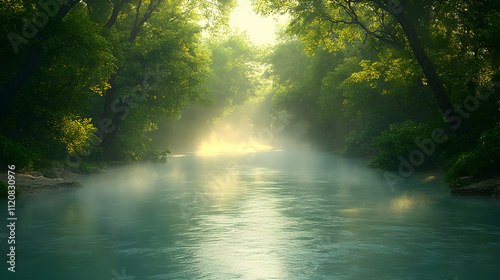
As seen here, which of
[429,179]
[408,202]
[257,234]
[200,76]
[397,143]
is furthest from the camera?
[200,76]

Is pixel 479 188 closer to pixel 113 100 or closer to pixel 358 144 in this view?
pixel 113 100

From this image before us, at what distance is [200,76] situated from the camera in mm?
38594

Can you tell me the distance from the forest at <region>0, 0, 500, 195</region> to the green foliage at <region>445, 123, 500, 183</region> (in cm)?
5

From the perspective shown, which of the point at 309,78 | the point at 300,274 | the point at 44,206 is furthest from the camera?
the point at 309,78

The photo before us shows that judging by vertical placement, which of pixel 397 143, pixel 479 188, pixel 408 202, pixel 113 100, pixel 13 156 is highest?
pixel 113 100

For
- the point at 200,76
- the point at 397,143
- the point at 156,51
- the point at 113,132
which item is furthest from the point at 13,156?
the point at 200,76

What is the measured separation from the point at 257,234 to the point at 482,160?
9802 mm

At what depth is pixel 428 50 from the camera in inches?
963

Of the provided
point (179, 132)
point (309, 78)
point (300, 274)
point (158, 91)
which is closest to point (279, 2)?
point (158, 91)

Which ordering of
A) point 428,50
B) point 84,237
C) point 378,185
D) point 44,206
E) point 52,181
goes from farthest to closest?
point 428,50
point 378,185
point 52,181
point 44,206
point 84,237

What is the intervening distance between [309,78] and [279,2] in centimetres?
2583

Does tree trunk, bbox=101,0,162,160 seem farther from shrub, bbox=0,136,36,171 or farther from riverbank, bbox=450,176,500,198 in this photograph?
riverbank, bbox=450,176,500,198

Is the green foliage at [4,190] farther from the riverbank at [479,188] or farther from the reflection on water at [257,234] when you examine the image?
the riverbank at [479,188]

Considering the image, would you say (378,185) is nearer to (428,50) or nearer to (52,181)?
(428,50)
